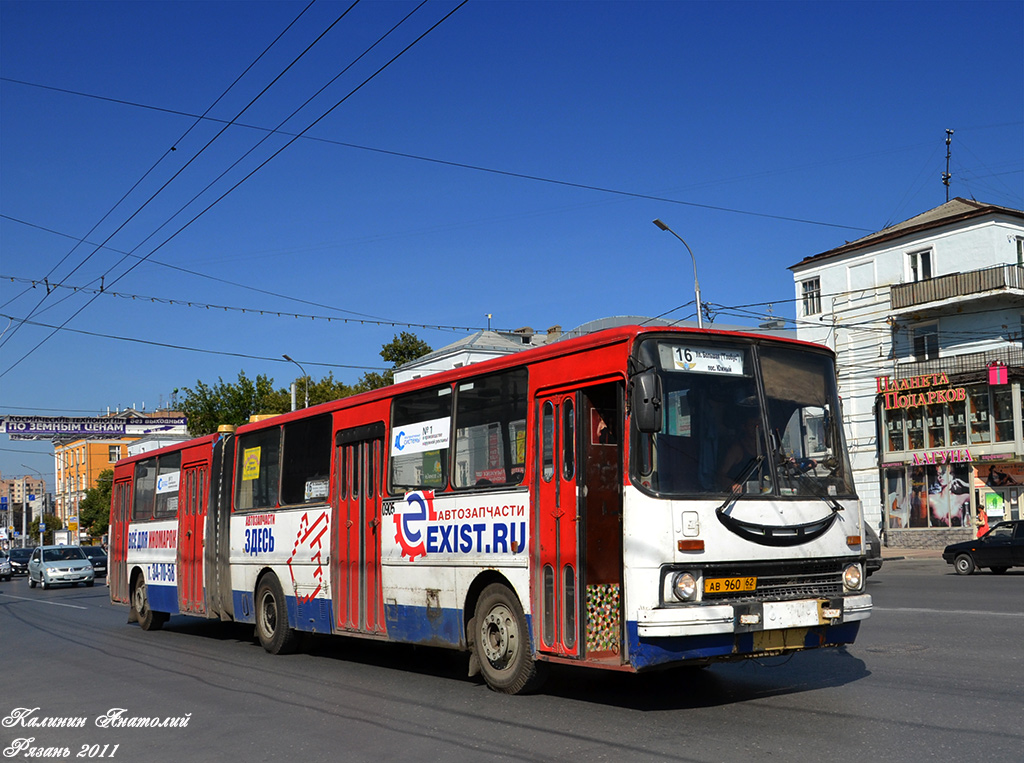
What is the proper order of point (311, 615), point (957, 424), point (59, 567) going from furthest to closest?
point (957, 424)
point (59, 567)
point (311, 615)

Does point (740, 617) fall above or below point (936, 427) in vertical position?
below

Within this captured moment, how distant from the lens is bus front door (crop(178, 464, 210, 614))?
666 inches

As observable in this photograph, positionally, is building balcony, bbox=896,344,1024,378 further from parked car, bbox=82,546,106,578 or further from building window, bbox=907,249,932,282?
parked car, bbox=82,546,106,578

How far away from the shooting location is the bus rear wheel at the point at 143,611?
19078mm

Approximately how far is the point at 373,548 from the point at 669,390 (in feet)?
15.9

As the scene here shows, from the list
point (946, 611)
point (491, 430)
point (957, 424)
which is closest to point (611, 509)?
point (491, 430)

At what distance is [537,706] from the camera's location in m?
9.11

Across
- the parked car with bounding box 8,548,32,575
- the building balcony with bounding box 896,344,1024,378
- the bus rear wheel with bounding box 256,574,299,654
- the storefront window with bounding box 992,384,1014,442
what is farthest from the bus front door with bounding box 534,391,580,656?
the parked car with bounding box 8,548,32,575

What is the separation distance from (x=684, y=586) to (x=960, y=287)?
1631 inches

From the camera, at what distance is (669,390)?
339 inches

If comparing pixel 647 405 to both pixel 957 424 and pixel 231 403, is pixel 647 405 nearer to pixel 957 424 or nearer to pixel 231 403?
pixel 957 424

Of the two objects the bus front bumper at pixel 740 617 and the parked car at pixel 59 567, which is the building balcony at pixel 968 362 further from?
the bus front bumper at pixel 740 617

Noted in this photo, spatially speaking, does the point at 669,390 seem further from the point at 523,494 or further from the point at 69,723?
the point at 69,723

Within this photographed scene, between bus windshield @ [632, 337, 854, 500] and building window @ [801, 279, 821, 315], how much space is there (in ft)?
146
